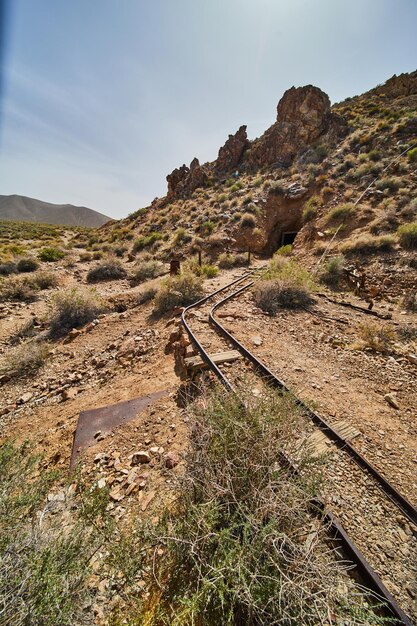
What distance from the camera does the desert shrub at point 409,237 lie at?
9.23m

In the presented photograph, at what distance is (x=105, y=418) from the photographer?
13.0ft

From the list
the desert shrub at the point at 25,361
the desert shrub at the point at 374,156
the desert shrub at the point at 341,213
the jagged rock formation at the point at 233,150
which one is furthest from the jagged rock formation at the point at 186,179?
the desert shrub at the point at 25,361

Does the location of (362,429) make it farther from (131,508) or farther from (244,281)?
(244,281)

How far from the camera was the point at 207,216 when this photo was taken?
21.3 metres

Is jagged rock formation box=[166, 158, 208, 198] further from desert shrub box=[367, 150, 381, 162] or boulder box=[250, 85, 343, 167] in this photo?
desert shrub box=[367, 150, 381, 162]

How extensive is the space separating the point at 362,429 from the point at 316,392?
0.82m

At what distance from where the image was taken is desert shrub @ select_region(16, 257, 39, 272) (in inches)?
533

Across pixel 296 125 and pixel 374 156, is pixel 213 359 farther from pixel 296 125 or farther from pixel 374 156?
pixel 296 125

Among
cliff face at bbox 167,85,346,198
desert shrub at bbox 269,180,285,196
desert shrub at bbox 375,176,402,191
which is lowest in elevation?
desert shrub at bbox 375,176,402,191

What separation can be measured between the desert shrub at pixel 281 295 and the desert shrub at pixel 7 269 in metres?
13.5

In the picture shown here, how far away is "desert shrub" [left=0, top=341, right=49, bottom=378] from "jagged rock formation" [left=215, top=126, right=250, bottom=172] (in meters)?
30.8

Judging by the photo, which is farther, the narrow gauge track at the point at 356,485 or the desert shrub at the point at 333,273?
the desert shrub at the point at 333,273

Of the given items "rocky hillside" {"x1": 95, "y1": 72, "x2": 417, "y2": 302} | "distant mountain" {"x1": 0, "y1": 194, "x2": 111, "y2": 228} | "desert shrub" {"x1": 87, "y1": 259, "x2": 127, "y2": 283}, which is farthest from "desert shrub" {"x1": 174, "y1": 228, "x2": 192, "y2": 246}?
"distant mountain" {"x1": 0, "y1": 194, "x2": 111, "y2": 228}

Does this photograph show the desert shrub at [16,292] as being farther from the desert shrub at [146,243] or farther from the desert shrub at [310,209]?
the desert shrub at [310,209]
